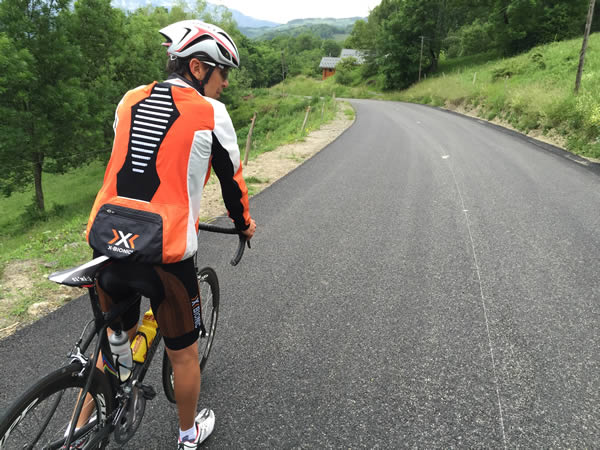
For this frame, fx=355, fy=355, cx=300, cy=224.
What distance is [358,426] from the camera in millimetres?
2281

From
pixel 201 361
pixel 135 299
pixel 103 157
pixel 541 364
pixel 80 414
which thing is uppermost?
pixel 135 299

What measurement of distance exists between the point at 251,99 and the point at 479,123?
127ft

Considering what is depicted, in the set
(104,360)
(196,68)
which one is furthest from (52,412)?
(196,68)

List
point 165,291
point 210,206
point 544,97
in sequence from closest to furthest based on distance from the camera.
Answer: point 165,291 < point 210,206 < point 544,97

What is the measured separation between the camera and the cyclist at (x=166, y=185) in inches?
57.9

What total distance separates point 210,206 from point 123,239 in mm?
5019

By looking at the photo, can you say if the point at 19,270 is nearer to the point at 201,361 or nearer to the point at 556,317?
the point at 201,361

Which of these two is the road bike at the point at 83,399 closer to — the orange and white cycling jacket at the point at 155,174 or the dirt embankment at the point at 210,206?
the orange and white cycling jacket at the point at 155,174

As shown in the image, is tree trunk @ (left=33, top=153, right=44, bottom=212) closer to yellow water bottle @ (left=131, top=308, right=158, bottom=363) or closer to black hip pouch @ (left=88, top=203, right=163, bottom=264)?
yellow water bottle @ (left=131, top=308, right=158, bottom=363)

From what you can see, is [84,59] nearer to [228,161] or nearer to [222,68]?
[222,68]

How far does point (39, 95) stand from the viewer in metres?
14.9

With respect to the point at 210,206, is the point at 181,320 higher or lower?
higher

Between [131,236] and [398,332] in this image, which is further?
[398,332]

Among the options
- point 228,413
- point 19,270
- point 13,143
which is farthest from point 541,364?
point 13,143
